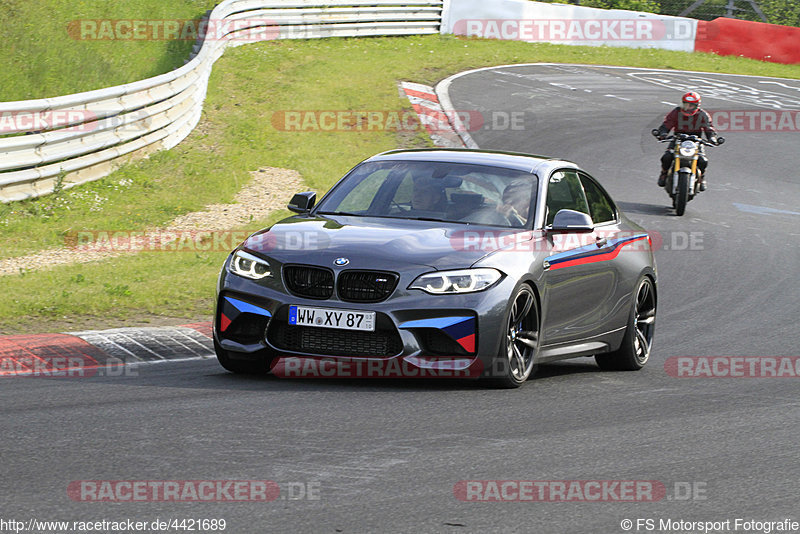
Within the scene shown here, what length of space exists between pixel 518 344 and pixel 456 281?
73cm

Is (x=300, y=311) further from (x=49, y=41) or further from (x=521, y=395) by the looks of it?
(x=49, y=41)

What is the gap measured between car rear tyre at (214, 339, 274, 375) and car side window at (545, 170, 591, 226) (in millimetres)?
2216

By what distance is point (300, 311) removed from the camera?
7281mm

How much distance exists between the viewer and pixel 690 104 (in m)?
19.1

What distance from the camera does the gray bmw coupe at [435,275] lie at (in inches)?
285

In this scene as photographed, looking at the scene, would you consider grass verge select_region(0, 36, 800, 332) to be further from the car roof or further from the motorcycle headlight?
the motorcycle headlight

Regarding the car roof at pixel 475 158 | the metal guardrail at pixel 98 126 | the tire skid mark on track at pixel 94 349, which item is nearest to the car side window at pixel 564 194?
the car roof at pixel 475 158

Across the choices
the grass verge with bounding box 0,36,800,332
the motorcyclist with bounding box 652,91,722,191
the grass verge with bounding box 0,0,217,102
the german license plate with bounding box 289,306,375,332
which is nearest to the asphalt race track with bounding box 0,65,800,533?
the german license plate with bounding box 289,306,375,332

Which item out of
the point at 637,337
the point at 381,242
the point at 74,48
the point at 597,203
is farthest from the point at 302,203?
the point at 74,48

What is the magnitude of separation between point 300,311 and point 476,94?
19686 mm

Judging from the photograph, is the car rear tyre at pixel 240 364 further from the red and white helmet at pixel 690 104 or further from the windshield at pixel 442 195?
the red and white helmet at pixel 690 104

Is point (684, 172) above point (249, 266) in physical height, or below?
below

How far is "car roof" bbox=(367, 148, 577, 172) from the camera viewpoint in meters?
8.81

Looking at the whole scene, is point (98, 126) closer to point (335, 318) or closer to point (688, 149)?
point (688, 149)
